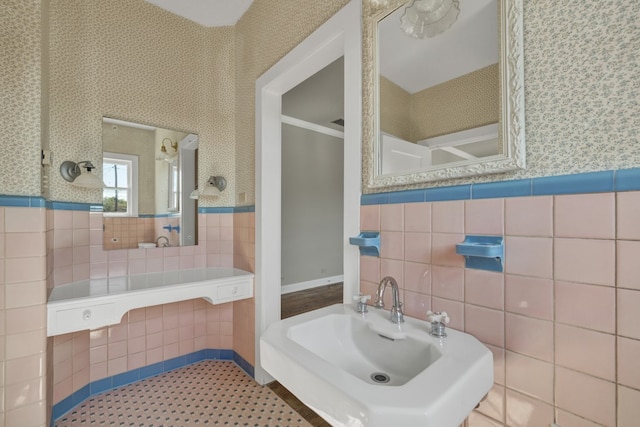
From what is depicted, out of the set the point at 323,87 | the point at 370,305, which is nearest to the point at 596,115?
the point at 370,305

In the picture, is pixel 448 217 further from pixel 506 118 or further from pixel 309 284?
pixel 309 284

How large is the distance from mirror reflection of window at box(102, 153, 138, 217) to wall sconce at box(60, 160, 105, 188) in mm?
169

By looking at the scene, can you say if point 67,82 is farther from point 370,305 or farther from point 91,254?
point 370,305

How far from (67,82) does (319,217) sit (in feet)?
11.3

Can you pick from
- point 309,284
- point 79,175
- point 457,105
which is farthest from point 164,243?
point 309,284

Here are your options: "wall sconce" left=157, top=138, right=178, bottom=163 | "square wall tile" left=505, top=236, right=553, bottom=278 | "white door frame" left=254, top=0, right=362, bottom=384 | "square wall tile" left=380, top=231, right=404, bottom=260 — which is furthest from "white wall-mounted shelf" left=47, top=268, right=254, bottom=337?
"square wall tile" left=505, top=236, right=553, bottom=278

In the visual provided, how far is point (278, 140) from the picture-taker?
2.19 m

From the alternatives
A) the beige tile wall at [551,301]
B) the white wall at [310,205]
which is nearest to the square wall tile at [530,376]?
the beige tile wall at [551,301]

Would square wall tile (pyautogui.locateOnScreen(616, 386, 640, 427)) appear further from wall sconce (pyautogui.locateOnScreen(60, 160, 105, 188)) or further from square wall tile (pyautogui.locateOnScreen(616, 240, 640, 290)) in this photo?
wall sconce (pyautogui.locateOnScreen(60, 160, 105, 188))

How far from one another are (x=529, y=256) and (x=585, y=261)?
4.7 inches

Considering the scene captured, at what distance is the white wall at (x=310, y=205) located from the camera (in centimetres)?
437

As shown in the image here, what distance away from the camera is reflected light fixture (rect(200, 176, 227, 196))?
2.34 m

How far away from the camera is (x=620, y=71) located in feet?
2.29

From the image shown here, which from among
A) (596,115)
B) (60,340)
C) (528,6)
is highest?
(528,6)
